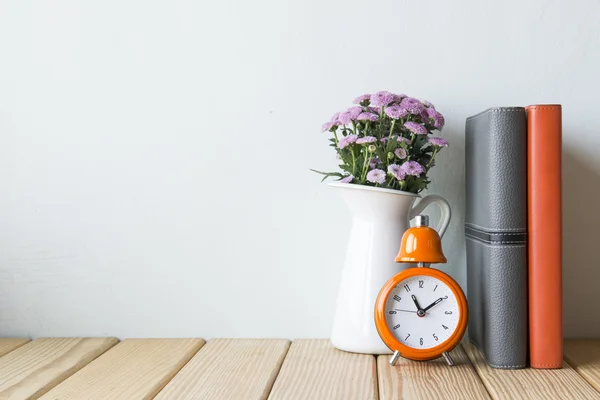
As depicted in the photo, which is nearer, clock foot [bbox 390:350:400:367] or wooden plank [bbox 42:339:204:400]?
wooden plank [bbox 42:339:204:400]

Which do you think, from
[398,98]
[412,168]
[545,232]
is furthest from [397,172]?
[545,232]

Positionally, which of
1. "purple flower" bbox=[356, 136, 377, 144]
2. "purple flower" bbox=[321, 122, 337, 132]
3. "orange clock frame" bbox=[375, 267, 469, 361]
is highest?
"purple flower" bbox=[321, 122, 337, 132]

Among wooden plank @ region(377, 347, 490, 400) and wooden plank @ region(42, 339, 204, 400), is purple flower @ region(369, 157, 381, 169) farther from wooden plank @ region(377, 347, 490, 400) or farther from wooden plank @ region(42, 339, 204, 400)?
wooden plank @ region(42, 339, 204, 400)

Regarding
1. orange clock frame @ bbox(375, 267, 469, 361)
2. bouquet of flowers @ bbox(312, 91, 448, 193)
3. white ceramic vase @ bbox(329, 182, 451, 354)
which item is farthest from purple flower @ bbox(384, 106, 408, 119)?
orange clock frame @ bbox(375, 267, 469, 361)

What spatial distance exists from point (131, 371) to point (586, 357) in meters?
0.69

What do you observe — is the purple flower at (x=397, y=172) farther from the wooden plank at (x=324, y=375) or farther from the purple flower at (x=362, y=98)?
the wooden plank at (x=324, y=375)

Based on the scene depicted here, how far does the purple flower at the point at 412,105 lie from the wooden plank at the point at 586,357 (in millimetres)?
443

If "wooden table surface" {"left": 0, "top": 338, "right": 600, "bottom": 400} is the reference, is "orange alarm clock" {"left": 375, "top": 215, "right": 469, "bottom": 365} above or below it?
above

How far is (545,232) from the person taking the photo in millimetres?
1105

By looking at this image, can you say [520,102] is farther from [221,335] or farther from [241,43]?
[221,335]

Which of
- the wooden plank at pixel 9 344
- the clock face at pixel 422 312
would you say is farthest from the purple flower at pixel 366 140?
the wooden plank at pixel 9 344

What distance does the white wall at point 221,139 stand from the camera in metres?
1.33

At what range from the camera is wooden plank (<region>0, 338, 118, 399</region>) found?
1.06 metres

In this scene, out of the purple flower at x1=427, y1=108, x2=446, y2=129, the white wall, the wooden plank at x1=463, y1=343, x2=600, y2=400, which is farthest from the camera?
the white wall
